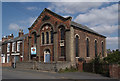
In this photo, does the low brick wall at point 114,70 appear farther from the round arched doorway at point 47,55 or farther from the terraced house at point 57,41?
the round arched doorway at point 47,55

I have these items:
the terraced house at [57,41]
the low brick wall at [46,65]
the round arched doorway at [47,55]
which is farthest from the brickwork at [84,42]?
the round arched doorway at [47,55]

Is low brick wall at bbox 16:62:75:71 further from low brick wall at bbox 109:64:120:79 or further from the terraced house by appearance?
low brick wall at bbox 109:64:120:79

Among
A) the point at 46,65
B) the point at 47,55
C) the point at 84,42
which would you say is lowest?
the point at 46,65

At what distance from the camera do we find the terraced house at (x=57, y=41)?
74.0ft

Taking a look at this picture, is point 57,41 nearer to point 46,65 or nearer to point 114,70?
point 46,65

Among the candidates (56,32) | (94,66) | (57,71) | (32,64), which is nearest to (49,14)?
(56,32)

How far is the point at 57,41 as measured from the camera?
24.0 meters

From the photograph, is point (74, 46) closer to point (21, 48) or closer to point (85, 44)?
point (85, 44)

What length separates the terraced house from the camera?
74.0 feet

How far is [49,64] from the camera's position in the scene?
20625 millimetres

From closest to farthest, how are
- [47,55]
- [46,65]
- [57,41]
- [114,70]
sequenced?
[114,70] → [46,65] → [57,41] → [47,55]

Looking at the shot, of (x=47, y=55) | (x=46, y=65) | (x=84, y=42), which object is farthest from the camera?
(x=84, y=42)

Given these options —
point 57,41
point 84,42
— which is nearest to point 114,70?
point 57,41

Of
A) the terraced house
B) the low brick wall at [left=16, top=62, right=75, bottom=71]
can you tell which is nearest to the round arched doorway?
the terraced house
